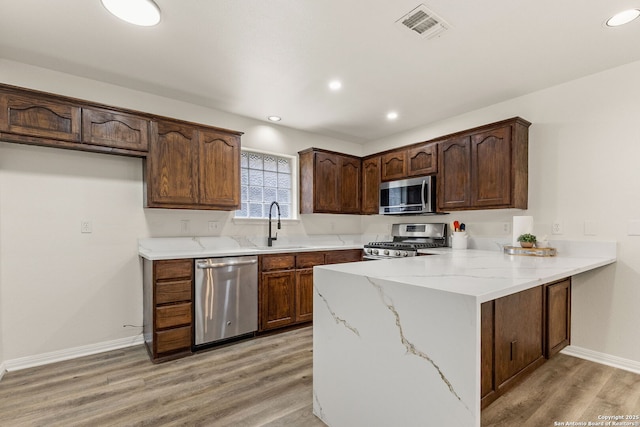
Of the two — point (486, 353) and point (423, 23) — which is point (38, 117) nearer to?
point (423, 23)

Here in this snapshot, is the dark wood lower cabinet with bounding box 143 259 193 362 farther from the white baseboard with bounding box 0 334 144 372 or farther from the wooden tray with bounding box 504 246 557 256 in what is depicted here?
the wooden tray with bounding box 504 246 557 256

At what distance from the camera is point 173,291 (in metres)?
2.75

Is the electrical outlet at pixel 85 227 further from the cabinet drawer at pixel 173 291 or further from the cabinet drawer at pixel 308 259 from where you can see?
the cabinet drawer at pixel 308 259

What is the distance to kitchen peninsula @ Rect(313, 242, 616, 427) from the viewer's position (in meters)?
1.19

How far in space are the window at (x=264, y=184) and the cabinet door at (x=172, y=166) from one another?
716 mm

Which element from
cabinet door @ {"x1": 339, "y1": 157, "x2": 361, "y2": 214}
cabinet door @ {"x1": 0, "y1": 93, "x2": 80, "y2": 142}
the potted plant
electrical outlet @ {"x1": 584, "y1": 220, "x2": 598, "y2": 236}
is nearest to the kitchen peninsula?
the potted plant

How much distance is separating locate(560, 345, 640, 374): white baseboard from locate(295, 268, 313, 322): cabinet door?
8.11 ft

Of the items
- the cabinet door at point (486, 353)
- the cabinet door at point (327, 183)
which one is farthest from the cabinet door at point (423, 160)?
the cabinet door at point (486, 353)

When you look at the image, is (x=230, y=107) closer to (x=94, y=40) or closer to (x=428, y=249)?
(x=94, y=40)

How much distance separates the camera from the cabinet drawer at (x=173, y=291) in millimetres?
2684

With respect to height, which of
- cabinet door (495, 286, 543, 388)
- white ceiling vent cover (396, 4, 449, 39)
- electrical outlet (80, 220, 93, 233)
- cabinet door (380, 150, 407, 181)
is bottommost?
cabinet door (495, 286, 543, 388)

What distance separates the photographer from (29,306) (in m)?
2.61

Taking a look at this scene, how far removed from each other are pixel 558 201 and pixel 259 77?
2.99 meters

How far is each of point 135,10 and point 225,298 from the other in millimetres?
2338
